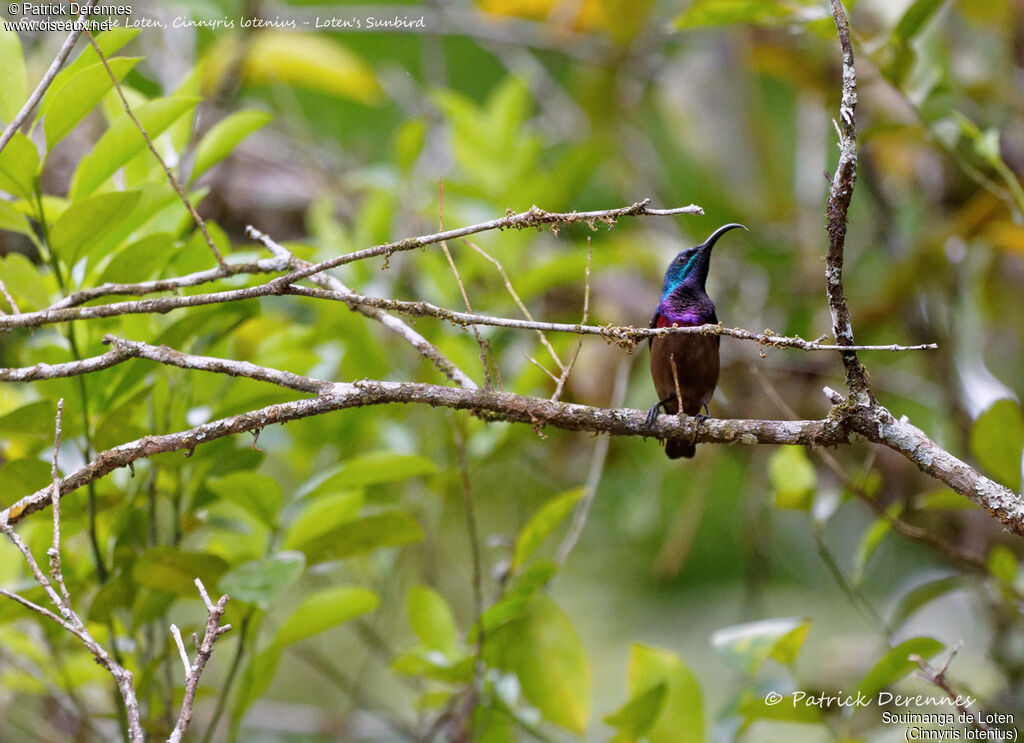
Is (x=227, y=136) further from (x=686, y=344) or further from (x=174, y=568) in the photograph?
(x=686, y=344)

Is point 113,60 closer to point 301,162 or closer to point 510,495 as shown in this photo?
point 301,162

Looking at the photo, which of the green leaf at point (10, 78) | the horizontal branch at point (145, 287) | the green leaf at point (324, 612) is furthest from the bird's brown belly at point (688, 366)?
the green leaf at point (10, 78)

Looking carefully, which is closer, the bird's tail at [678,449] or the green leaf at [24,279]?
the green leaf at [24,279]

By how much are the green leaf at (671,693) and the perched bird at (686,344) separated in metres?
0.54

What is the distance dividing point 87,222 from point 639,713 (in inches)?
65.3

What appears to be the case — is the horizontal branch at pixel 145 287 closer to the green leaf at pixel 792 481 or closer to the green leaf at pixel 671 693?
the green leaf at pixel 671 693

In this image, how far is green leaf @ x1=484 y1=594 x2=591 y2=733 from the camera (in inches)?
94.4

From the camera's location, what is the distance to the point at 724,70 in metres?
4.24

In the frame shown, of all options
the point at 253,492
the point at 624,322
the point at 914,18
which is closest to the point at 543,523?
the point at 253,492

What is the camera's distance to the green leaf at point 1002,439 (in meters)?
2.23

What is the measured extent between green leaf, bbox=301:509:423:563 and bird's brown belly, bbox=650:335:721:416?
29.9 inches

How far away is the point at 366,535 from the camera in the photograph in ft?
7.38

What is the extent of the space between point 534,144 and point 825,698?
2.15 metres

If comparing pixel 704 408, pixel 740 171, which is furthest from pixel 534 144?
pixel 704 408
